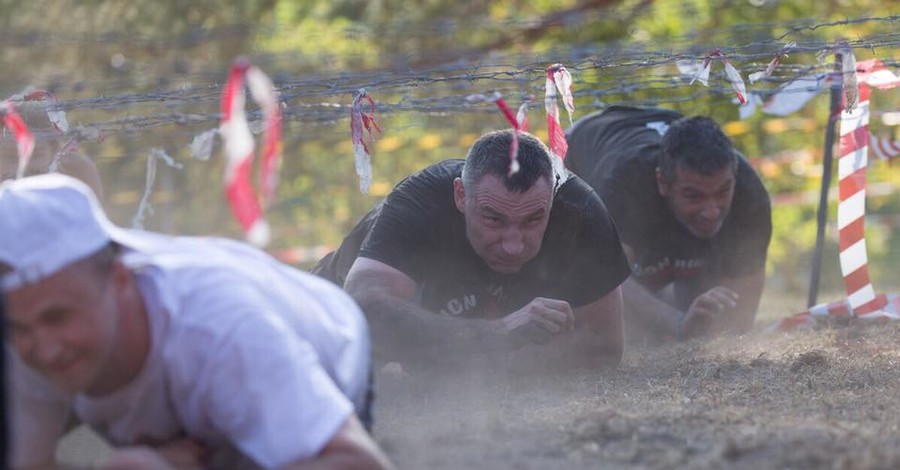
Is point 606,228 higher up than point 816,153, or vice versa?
point 606,228

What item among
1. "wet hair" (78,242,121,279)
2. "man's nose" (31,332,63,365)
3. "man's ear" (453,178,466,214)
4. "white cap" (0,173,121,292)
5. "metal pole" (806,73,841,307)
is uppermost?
"white cap" (0,173,121,292)

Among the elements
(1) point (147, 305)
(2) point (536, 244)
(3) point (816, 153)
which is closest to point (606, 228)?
(2) point (536, 244)

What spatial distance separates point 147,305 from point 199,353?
6.9 inches

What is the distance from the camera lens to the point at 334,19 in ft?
55.2

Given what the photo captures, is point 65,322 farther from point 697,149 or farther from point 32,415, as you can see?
point 697,149

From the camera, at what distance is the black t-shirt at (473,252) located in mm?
5578

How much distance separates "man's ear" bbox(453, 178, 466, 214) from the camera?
554cm

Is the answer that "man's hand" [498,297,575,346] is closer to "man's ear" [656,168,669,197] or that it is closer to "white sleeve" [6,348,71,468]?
"man's ear" [656,168,669,197]

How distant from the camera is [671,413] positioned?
4.44m

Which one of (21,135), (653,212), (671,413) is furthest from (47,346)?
(653,212)

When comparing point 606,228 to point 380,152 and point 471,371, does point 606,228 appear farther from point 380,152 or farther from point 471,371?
point 380,152

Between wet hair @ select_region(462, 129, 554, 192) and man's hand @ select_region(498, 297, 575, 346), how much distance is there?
48 cm

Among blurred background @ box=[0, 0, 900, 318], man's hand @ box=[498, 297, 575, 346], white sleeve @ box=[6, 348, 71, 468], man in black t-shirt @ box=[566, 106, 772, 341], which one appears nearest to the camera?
white sleeve @ box=[6, 348, 71, 468]

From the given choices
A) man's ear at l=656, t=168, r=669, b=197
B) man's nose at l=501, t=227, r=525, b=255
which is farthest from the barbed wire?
man's nose at l=501, t=227, r=525, b=255
